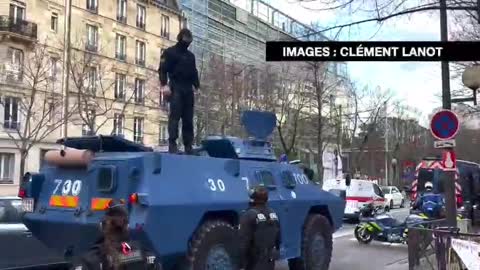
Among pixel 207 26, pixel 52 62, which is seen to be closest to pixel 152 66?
pixel 207 26

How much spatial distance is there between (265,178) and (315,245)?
1713 mm

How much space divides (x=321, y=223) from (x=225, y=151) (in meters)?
2.34

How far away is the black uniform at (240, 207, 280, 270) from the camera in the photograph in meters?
7.91

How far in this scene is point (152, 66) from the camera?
55219 millimetres

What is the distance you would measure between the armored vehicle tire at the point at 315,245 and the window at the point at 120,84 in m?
38.0

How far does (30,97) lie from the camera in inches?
1428

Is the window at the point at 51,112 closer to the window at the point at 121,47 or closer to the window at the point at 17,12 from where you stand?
the window at the point at 17,12

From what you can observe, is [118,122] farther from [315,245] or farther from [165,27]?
[315,245]

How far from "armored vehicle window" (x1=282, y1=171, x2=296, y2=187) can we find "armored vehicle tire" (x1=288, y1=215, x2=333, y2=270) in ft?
2.36

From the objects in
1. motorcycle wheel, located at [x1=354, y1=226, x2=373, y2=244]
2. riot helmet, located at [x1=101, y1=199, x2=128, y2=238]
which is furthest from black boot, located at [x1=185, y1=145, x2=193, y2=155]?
motorcycle wheel, located at [x1=354, y1=226, x2=373, y2=244]

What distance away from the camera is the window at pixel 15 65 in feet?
122

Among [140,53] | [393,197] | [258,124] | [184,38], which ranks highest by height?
[140,53]

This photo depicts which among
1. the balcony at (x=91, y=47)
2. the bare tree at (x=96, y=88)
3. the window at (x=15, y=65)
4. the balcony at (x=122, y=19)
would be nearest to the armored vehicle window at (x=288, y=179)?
the bare tree at (x=96, y=88)

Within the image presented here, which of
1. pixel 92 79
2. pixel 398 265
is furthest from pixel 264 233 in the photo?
pixel 92 79
